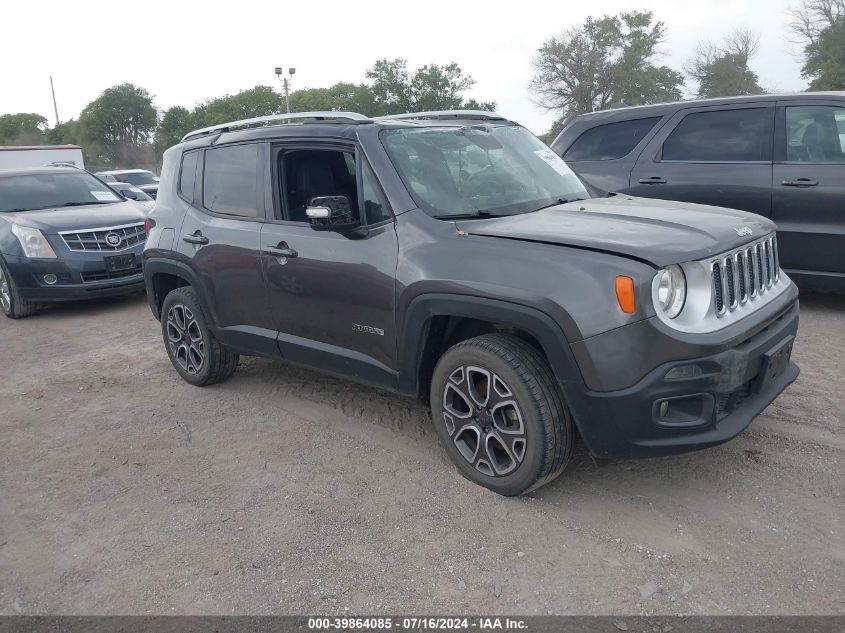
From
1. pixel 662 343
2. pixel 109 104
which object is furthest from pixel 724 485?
pixel 109 104

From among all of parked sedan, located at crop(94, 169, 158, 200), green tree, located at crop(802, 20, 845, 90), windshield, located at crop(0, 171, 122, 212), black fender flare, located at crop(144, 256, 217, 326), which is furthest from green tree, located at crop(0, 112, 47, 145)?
black fender flare, located at crop(144, 256, 217, 326)

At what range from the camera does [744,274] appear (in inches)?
136

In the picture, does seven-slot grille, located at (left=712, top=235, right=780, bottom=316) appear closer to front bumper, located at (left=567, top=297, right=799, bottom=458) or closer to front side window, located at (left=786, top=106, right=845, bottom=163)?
front bumper, located at (left=567, top=297, right=799, bottom=458)

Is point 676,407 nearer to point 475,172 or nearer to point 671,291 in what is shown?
point 671,291

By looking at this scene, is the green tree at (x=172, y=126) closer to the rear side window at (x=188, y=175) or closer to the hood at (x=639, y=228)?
the rear side window at (x=188, y=175)

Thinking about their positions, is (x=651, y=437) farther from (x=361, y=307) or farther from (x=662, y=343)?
(x=361, y=307)

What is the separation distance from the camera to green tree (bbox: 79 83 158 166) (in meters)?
69.0

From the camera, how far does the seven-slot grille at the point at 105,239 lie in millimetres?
8227

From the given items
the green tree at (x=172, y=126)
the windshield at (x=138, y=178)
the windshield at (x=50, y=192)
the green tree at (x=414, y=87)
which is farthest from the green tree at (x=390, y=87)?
the windshield at (x=50, y=192)

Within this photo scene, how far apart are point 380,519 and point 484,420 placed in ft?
2.26

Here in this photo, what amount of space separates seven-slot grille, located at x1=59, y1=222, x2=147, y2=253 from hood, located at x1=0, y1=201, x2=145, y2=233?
0.23 ft

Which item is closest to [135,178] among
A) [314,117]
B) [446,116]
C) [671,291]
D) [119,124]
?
[314,117]

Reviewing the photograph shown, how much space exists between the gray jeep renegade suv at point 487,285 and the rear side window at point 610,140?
8.76 feet

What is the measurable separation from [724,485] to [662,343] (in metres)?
1.03
